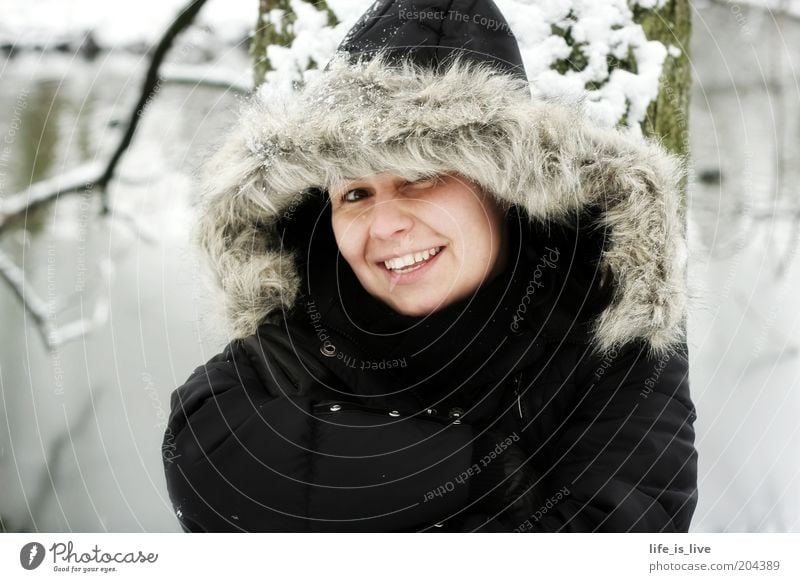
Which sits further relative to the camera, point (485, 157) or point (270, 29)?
point (270, 29)

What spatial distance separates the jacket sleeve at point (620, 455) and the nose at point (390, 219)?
1.08 feet

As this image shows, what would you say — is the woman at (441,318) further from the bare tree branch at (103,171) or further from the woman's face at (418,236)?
the bare tree branch at (103,171)

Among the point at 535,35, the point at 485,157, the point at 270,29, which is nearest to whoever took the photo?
the point at 485,157

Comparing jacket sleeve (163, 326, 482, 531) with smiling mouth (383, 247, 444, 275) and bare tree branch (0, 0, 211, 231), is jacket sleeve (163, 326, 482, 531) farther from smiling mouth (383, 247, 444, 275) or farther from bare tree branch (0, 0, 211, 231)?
bare tree branch (0, 0, 211, 231)

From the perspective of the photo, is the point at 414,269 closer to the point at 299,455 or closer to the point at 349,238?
the point at 349,238

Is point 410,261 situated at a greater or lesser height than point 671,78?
lesser

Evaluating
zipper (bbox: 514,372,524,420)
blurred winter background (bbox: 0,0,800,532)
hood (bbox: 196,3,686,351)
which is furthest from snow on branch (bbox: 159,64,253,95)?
zipper (bbox: 514,372,524,420)

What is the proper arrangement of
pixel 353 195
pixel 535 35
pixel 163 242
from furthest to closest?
pixel 163 242, pixel 535 35, pixel 353 195

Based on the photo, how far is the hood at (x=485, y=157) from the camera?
88 cm

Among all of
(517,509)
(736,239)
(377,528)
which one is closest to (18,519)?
(377,528)

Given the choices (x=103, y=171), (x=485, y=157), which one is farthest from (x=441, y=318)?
(x=103, y=171)

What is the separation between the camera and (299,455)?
36.8 inches

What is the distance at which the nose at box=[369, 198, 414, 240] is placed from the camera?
959mm

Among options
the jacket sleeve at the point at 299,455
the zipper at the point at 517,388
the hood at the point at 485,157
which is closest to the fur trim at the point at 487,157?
the hood at the point at 485,157
